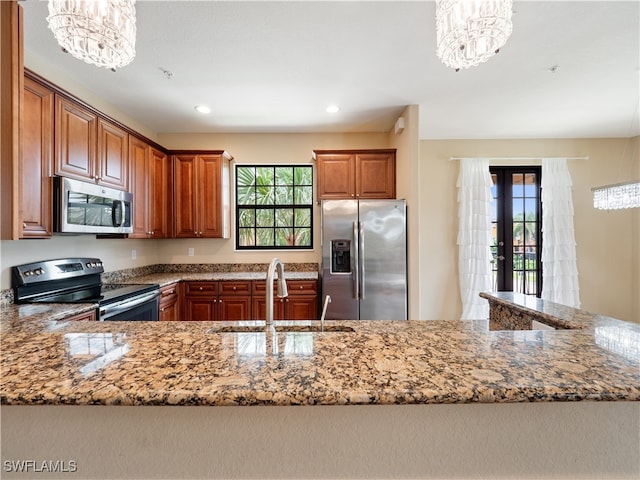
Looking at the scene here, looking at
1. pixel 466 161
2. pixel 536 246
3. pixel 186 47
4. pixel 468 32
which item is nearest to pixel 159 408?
pixel 468 32

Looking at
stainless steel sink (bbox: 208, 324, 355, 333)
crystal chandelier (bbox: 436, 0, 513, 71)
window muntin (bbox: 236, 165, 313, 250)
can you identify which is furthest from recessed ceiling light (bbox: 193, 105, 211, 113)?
stainless steel sink (bbox: 208, 324, 355, 333)

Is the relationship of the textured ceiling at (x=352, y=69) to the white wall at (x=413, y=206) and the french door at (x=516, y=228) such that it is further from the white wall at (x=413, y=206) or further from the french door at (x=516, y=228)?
the french door at (x=516, y=228)

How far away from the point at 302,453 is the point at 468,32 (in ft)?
5.59

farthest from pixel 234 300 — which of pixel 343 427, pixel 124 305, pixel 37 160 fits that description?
pixel 343 427

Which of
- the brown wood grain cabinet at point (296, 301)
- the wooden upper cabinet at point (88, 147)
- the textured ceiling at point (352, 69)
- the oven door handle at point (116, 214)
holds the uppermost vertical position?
the textured ceiling at point (352, 69)

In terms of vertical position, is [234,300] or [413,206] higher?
[413,206]

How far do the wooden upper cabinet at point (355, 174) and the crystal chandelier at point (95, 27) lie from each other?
242 centimetres

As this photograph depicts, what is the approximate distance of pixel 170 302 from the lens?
3100 mm

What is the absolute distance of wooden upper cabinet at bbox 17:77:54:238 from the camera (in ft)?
6.07

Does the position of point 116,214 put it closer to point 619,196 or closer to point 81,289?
point 81,289

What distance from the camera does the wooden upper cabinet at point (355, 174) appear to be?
11.8 feet

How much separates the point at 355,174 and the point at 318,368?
10.3 ft

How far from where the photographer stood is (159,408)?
2.36 feet

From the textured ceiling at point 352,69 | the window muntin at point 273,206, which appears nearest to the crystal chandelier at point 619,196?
the textured ceiling at point 352,69
